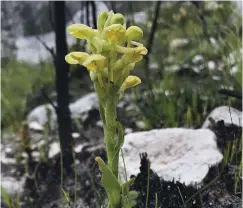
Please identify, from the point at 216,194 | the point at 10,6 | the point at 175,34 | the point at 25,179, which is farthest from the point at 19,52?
the point at 216,194

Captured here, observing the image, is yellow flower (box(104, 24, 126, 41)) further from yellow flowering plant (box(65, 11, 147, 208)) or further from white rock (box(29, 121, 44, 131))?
white rock (box(29, 121, 44, 131))

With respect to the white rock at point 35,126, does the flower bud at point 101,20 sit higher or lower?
higher

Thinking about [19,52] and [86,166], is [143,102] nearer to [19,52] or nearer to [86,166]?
[86,166]

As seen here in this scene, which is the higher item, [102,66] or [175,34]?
[102,66]

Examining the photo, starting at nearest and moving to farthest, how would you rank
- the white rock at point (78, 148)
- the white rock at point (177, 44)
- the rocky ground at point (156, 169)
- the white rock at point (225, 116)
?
the rocky ground at point (156, 169) → the white rock at point (225, 116) → the white rock at point (78, 148) → the white rock at point (177, 44)

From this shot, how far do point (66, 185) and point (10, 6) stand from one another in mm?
2376

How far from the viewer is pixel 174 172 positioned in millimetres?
1677

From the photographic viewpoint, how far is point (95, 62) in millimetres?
1092

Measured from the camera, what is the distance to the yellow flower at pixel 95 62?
3.44ft

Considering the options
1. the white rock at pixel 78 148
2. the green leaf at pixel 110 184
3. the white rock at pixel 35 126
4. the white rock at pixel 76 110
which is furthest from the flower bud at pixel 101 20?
the white rock at pixel 35 126

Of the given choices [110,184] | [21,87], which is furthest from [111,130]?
[21,87]

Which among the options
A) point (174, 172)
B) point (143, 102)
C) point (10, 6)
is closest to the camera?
point (174, 172)

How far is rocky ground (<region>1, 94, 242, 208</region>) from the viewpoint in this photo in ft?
4.92

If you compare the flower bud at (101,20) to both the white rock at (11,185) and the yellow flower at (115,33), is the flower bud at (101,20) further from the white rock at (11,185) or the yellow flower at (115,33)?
the white rock at (11,185)
